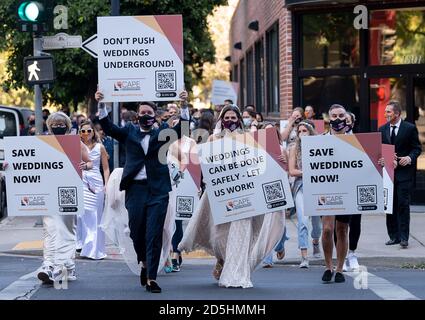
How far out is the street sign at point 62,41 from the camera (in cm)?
1747

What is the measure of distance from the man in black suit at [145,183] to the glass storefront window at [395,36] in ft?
30.6

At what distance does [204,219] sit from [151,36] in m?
2.34

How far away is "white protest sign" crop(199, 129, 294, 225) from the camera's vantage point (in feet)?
38.4

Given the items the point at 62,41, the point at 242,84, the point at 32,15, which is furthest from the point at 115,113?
the point at 242,84

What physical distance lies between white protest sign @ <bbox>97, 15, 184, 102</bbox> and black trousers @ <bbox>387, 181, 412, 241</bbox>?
4.06m

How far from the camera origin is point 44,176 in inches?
475

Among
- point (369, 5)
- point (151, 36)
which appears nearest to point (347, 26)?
point (369, 5)

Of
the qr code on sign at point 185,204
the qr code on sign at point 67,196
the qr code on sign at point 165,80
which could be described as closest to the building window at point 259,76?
the qr code on sign at point 185,204

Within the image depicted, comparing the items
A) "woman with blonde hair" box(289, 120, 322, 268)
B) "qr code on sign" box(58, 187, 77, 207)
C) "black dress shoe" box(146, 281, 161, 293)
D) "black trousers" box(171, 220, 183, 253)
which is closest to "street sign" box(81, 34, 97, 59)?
"black trousers" box(171, 220, 183, 253)

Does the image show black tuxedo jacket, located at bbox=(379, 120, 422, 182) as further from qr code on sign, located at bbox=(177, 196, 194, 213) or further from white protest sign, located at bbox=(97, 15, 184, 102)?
white protest sign, located at bbox=(97, 15, 184, 102)

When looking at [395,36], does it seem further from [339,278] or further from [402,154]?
[339,278]

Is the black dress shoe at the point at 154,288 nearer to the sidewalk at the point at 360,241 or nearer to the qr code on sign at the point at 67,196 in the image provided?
the qr code on sign at the point at 67,196
